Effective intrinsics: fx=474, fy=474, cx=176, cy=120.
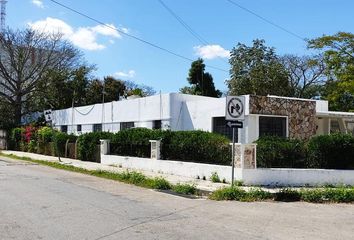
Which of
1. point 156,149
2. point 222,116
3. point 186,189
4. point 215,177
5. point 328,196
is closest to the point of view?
point 328,196

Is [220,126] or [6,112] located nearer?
[220,126]

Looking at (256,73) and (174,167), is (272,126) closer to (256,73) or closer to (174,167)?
(174,167)

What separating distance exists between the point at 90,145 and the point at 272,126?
11.2m

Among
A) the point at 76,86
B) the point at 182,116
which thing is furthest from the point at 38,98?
the point at 182,116

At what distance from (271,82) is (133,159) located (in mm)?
23276

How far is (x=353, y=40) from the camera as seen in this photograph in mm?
36781

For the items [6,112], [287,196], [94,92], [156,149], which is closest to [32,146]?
[6,112]

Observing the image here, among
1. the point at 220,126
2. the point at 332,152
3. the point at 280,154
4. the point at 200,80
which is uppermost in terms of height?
the point at 200,80

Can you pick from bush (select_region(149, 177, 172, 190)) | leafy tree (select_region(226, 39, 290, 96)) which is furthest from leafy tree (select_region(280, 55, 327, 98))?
bush (select_region(149, 177, 172, 190))

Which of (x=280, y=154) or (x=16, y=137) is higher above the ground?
(x=16, y=137)

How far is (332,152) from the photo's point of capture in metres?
17.3

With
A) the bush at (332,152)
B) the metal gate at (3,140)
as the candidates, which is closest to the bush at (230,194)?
the bush at (332,152)

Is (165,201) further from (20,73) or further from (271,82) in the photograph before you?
(20,73)

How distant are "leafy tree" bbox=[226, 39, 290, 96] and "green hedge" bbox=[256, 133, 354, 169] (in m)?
26.0
